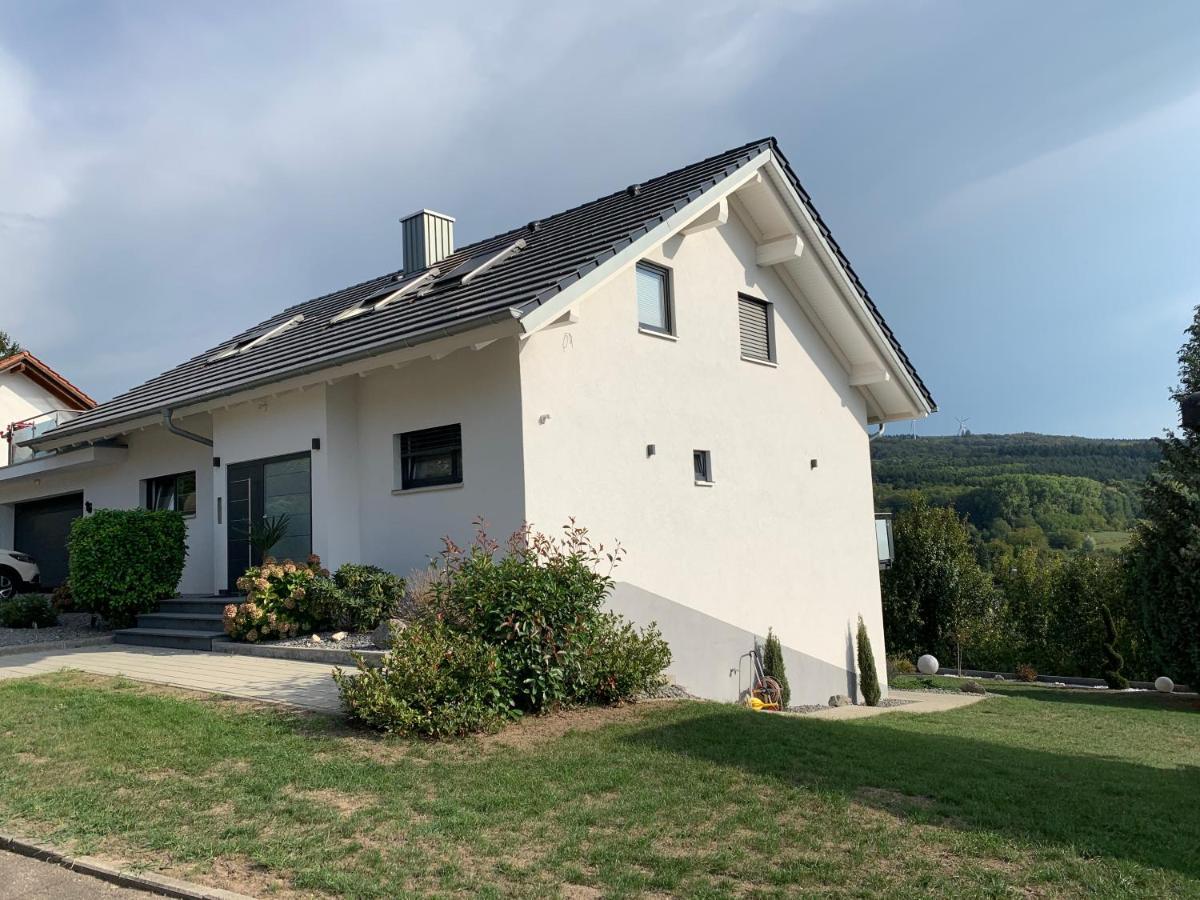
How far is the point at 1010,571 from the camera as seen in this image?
107ft

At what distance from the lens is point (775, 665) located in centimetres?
1469

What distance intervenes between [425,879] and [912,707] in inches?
505

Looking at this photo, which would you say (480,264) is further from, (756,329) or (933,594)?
(933,594)

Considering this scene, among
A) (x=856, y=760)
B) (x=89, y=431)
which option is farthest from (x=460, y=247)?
(x=856, y=760)

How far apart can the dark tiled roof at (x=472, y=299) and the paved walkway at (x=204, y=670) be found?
156 inches

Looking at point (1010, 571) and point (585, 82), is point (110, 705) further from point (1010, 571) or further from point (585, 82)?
point (1010, 571)

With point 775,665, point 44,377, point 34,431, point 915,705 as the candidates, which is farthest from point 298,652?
point 44,377

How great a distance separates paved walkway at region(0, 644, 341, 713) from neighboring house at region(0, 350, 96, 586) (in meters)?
9.30

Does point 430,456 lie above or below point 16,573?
above

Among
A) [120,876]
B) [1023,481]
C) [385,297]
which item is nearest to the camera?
[120,876]

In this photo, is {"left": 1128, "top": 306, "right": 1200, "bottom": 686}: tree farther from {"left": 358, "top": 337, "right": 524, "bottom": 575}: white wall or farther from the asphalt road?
the asphalt road

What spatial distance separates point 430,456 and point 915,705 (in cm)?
961

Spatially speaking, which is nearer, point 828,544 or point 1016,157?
point 1016,157

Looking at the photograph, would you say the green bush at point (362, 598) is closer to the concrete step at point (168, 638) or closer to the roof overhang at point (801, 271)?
the concrete step at point (168, 638)
